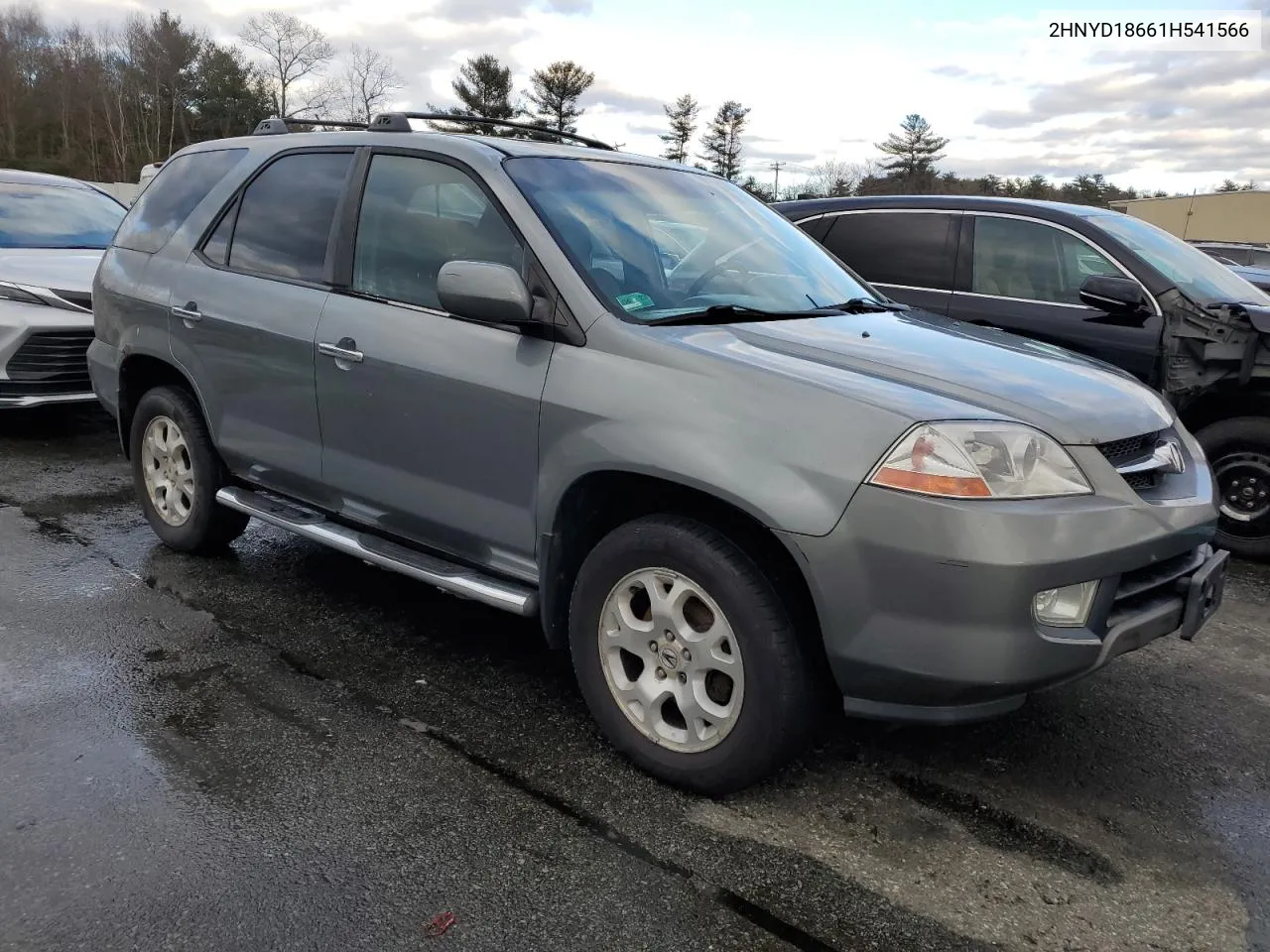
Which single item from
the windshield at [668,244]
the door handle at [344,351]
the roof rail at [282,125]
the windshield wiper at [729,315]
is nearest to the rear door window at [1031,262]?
the windshield at [668,244]

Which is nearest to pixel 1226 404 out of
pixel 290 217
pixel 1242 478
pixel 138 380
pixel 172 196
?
pixel 1242 478

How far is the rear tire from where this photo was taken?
14.5ft

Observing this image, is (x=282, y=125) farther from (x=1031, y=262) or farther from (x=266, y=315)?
(x=1031, y=262)

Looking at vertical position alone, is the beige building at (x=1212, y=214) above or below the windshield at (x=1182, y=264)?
above

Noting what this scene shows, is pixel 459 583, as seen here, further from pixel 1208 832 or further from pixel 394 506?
pixel 1208 832

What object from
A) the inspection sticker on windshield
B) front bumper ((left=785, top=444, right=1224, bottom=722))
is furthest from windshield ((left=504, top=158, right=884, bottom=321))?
front bumper ((left=785, top=444, right=1224, bottom=722))

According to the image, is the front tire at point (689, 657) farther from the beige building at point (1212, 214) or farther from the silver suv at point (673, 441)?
the beige building at point (1212, 214)

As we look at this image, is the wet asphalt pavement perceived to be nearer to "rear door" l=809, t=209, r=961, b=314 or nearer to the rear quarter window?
the rear quarter window

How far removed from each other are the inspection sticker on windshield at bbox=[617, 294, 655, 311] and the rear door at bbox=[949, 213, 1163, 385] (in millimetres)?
3295

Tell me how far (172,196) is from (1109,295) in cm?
470

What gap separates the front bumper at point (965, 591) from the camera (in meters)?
2.36

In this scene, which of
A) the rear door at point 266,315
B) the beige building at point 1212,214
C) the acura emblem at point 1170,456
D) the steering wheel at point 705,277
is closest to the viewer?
the acura emblem at point 1170,456

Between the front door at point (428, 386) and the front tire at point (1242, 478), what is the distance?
4.06 metres

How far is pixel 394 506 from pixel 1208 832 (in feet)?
8.96
